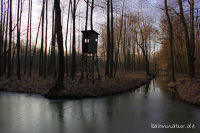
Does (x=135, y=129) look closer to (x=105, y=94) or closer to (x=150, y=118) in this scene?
(x=150, y=118)

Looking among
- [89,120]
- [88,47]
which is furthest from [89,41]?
[89,120]

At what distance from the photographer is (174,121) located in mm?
Answer: 4496

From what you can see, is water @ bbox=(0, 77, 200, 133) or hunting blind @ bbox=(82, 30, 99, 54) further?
hunting blind @ bbox=(82, 30, 99, 54)

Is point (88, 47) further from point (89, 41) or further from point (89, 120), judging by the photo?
point (89, 120)

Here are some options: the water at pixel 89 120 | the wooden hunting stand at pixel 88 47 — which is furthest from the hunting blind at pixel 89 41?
the water at pixel 89 120

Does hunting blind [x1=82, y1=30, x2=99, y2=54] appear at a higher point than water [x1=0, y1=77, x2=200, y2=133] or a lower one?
higher

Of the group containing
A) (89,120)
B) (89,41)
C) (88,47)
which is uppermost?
(89,41)

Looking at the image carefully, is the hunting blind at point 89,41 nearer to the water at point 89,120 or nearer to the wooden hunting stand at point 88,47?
the wooden hunting stand at point 88,47

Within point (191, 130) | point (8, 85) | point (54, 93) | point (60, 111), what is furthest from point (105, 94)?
point (8, 85)

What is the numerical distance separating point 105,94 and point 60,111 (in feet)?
13.7

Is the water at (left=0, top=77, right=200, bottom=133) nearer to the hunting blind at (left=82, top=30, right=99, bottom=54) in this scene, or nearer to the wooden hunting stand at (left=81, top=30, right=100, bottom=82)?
the wooden hunting stand at (left=81, top=30, right=100, bottom=82)

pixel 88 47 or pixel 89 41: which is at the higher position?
pixel 89 41

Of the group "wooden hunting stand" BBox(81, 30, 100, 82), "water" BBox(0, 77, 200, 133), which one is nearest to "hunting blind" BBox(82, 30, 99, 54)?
"wooden hunting stand" BBox(81, 30, 100, 82)

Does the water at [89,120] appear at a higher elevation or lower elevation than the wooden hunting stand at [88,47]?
lower
